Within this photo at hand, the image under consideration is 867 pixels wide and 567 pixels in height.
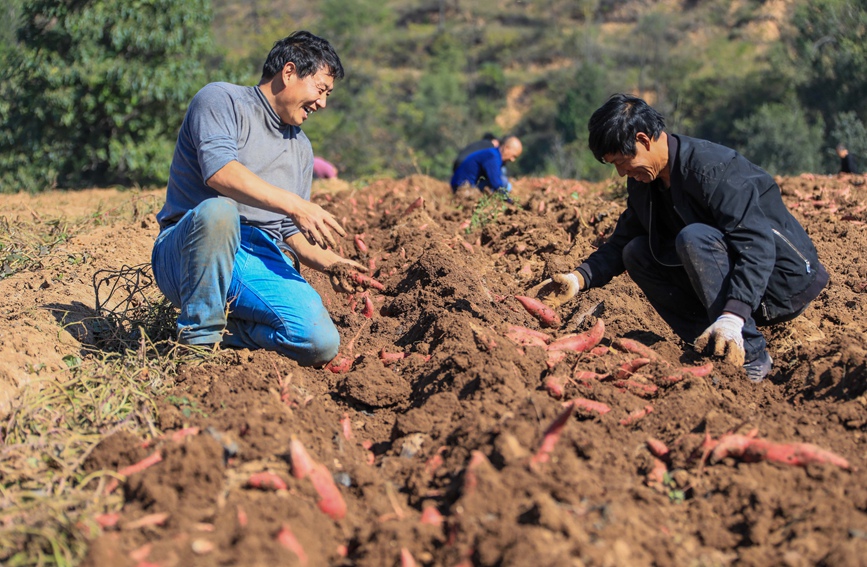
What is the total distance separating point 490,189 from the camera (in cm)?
880

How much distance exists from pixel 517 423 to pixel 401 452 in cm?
52

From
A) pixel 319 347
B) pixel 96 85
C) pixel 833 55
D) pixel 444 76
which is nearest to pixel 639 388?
pixel 319 347

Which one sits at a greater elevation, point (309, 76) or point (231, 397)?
point (309, 76)

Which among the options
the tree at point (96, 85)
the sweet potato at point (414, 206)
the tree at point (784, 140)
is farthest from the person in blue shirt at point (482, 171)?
the tree at point (784, 140)

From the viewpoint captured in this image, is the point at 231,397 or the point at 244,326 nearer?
the point at 231,397

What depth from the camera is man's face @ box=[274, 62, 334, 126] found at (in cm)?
397

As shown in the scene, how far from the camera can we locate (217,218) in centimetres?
353

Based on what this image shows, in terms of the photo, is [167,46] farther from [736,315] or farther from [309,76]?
[736,315]

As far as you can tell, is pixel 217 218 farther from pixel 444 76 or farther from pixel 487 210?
pixel 444 76

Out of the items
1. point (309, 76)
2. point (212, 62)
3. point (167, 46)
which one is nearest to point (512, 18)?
point (212, 62)

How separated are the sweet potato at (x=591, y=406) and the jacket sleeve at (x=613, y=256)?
1246mm

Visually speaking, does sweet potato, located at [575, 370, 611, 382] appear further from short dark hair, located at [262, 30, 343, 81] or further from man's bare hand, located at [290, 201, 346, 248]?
short dark hair, located at [262, 30, 343, 81]

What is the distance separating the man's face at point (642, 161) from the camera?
3666mm

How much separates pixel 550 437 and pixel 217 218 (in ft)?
5.94
